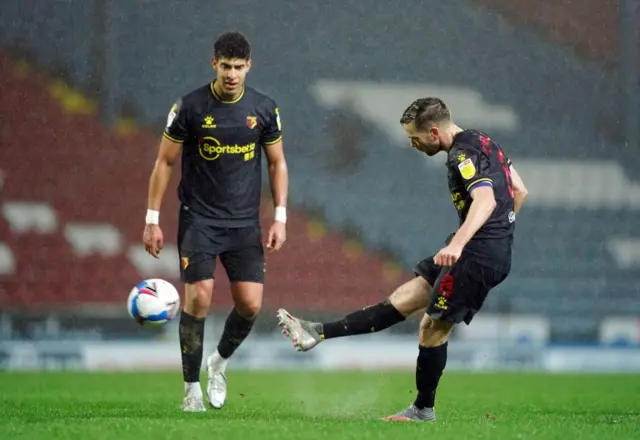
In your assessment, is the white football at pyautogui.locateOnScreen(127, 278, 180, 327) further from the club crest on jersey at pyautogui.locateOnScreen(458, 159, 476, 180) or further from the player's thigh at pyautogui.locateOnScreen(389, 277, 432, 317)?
the club crest on jersey at pyautogui.locateOnScreen(458, 159, 476, 180)

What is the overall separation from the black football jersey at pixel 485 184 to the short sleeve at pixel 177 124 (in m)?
1.58

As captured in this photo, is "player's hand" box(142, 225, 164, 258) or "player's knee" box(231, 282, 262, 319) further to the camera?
"player's knee" box(231, 282, 262, 319)

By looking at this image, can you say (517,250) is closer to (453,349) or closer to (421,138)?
(453,349)

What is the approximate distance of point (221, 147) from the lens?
21.7 feet

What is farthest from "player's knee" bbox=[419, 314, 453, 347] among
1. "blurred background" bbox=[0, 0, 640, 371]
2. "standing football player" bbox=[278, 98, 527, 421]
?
"blurred background" bbox=[0, 0, 640, 371]

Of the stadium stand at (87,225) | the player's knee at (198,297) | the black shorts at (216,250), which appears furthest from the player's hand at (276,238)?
the stadium stand at (87,225)

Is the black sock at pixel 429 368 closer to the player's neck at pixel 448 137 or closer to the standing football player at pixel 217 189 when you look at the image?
the player's neck at pixel 448 137

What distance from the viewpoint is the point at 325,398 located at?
27.3 feet

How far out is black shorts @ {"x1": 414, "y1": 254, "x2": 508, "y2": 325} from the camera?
5766 millimetres

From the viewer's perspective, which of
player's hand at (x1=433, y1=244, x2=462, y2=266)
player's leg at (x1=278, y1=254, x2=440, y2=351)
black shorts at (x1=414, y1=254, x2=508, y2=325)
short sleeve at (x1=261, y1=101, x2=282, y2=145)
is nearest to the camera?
player's hand at (x1=433, y1=244, x2=462, y2=266)

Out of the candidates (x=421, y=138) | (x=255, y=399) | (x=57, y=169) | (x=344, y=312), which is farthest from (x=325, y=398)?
(x=57, y=169)

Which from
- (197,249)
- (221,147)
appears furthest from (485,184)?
(197,249)

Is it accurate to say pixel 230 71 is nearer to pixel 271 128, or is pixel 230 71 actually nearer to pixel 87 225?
pixel 271 128

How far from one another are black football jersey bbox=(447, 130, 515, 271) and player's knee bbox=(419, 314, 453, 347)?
0.39 meters
